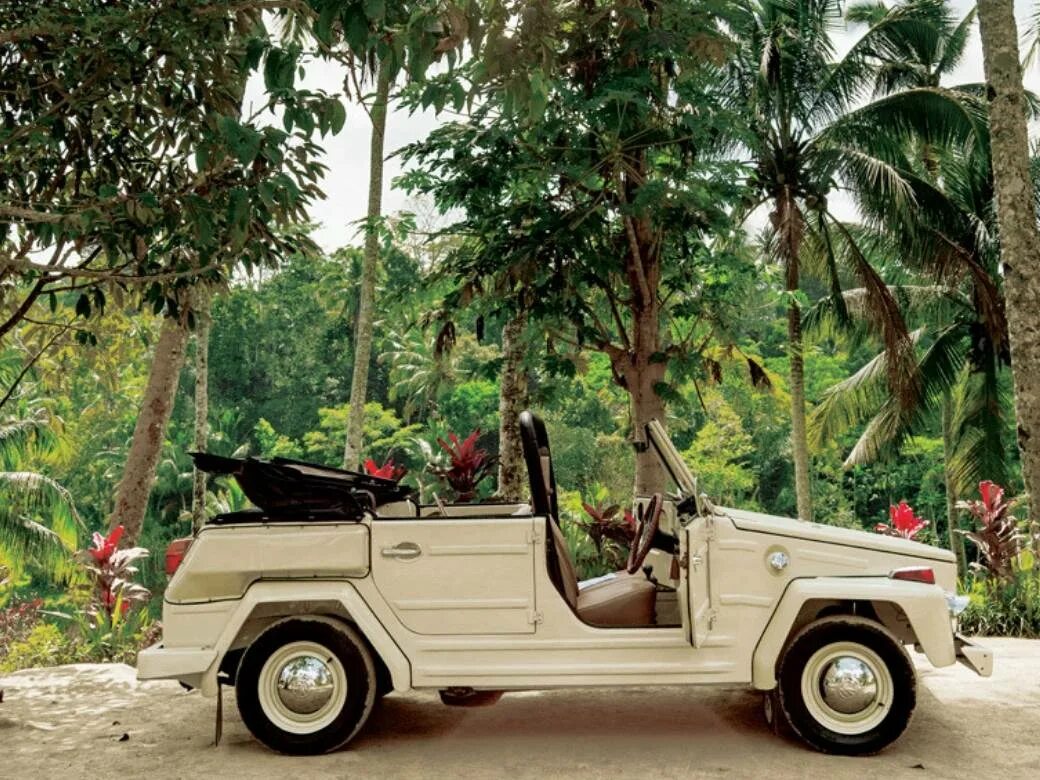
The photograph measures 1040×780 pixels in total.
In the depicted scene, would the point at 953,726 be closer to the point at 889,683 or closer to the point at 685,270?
the point at 889,683

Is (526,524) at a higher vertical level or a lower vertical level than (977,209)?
lower

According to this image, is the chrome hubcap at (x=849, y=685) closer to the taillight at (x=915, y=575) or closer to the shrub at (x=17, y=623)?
the taillight at (x=915, y=575)

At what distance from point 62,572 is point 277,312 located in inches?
821

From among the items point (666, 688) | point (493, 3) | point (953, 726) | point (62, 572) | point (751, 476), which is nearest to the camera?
point (493, 3)

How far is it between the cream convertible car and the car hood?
0.01 meters

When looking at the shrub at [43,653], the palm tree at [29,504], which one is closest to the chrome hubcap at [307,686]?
the shrub at [43,653]

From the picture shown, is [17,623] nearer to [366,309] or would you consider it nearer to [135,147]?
[366,309]

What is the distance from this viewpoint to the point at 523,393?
1248cm

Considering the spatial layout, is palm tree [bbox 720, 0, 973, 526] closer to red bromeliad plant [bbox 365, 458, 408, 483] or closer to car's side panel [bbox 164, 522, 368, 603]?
red bromeliad plant [bbox 365, 458, 408, 483]

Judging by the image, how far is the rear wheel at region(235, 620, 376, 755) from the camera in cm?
540

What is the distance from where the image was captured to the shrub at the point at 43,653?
9883 millimetres

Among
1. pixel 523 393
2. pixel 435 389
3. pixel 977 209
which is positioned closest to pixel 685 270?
pixel 523 393

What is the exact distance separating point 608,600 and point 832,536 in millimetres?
1170

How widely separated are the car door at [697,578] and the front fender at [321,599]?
1409 mm
